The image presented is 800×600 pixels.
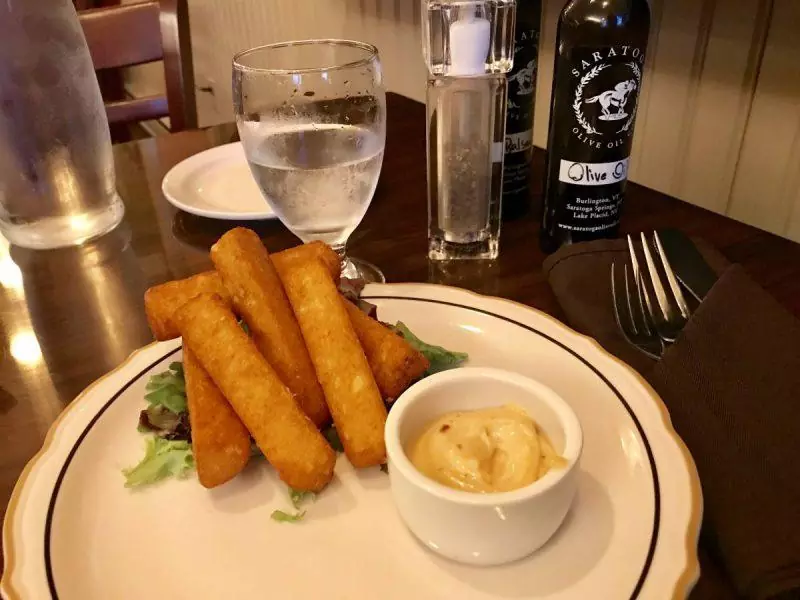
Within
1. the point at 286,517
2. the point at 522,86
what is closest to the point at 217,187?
the point at 522,86

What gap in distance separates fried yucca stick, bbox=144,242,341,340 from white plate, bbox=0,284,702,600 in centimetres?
8

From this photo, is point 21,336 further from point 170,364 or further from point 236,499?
point 236,499

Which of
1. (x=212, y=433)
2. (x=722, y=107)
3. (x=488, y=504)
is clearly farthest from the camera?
(x=722, y=107)

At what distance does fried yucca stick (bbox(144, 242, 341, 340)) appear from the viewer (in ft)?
2.11

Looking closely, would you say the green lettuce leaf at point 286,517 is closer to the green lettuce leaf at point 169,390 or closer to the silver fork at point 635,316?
the green lettuce leaf at point 169,390

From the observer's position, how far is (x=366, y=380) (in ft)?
1.94

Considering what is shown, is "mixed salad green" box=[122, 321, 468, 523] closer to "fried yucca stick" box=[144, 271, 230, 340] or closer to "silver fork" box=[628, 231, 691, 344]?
"fried yucca stick" box=[144, 271, 230, 340]

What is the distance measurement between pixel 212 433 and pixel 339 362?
12 centimetres

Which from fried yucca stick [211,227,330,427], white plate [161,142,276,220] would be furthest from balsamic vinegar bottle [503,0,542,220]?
fried yucca stick [211,227,330,427]

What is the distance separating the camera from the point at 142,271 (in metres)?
0.95

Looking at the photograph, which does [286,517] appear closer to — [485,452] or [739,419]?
[485,452]

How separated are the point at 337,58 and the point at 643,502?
1.97 ft

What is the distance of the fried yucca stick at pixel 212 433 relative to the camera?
55 centimetres

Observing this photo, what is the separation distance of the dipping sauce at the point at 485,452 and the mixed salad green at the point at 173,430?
0.07 meters
